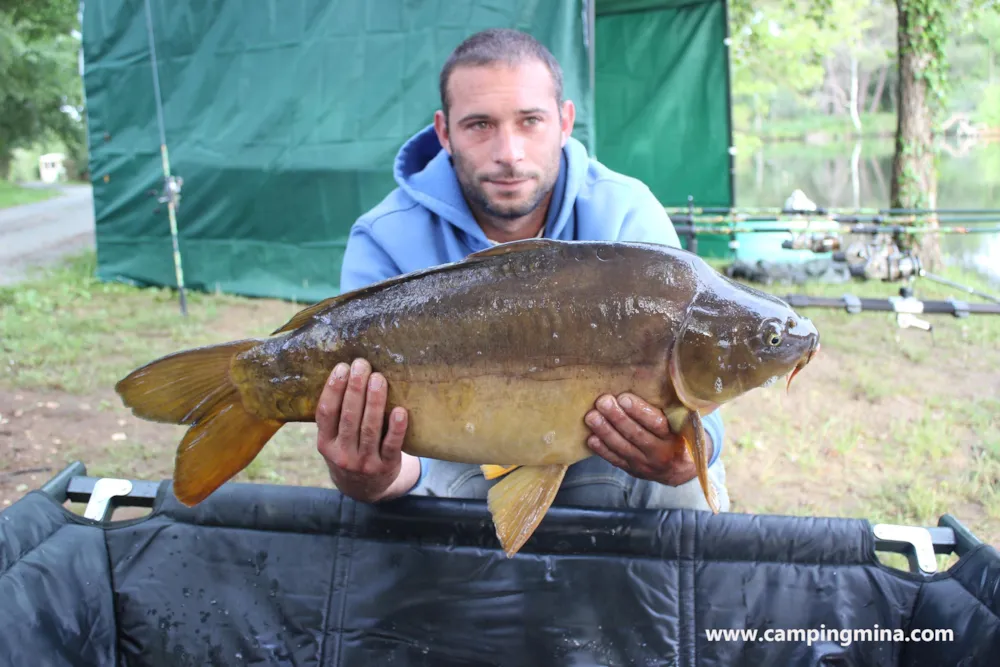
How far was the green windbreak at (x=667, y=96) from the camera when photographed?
532 centimetres

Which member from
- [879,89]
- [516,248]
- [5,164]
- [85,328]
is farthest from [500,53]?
[879,89]

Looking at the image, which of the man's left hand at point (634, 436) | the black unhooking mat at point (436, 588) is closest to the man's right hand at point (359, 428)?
the black unhooking mat at point (436, 588)

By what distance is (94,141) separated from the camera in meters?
4.91

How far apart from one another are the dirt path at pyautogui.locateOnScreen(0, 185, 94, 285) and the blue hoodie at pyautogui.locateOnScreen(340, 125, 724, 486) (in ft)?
14.7

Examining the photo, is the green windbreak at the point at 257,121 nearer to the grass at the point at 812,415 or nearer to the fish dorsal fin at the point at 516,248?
the grass at the point at 812,415

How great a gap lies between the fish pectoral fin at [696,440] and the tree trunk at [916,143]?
447 centimetres

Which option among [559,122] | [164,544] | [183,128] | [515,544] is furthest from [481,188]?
[183,128]

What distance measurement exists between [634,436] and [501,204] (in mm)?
601

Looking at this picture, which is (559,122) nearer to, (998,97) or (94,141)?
(94,141)

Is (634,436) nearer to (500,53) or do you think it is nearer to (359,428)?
(359,428)

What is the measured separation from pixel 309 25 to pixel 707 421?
11.8 feet

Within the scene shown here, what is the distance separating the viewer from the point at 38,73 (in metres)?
11.1

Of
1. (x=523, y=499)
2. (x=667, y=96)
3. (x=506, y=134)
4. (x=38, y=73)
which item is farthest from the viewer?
(x=38, y=73)

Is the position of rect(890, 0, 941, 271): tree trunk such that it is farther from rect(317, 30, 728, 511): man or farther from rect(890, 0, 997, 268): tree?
rect(317, 30, 728, 511): man
